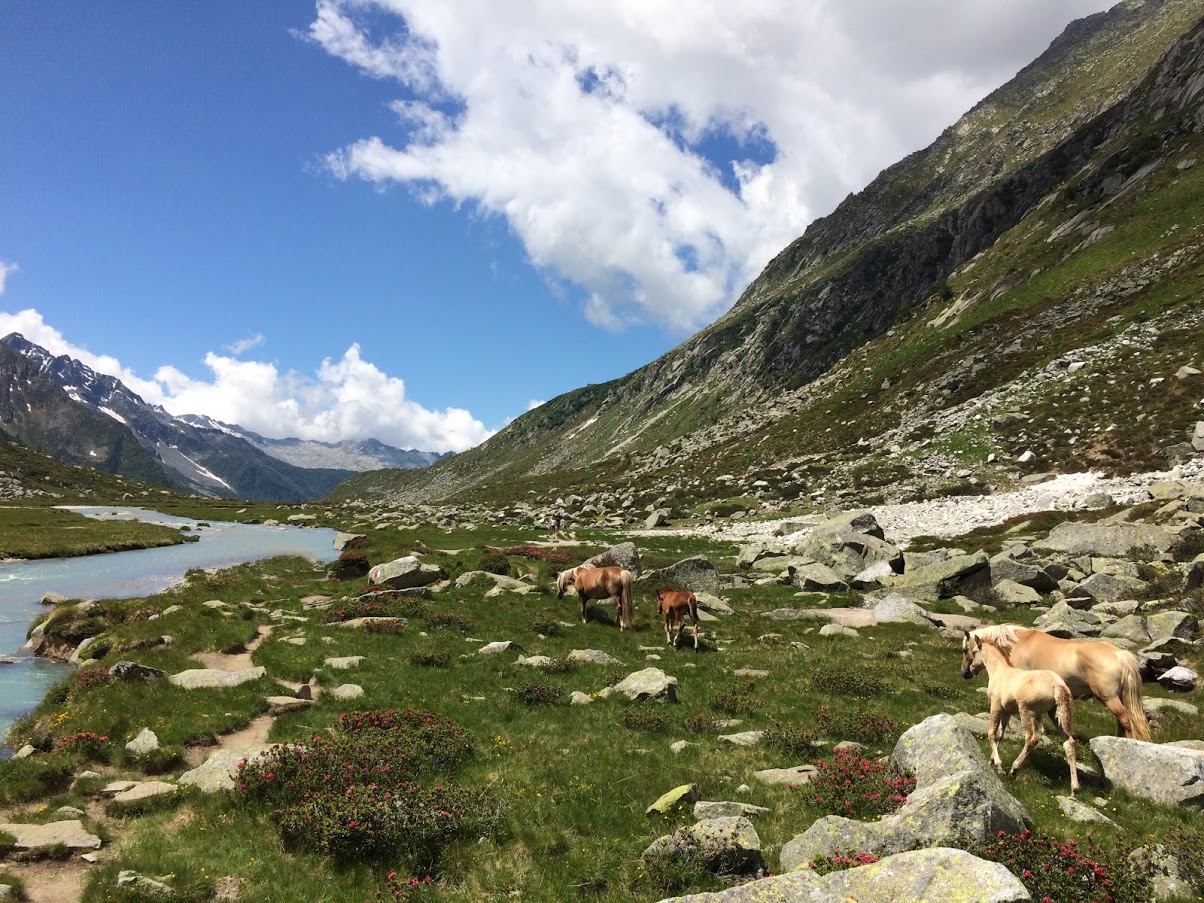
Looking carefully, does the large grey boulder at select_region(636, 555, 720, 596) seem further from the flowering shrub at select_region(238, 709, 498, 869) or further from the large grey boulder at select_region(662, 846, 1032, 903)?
the large grey boulder at select_region(662, 846, 1032, 903)

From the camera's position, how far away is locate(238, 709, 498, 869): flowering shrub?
987 centimetres

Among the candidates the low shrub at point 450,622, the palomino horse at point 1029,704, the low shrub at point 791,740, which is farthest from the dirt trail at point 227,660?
the palomino horse at point 1029,704

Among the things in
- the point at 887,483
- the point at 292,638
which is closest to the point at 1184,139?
the point at 887,483

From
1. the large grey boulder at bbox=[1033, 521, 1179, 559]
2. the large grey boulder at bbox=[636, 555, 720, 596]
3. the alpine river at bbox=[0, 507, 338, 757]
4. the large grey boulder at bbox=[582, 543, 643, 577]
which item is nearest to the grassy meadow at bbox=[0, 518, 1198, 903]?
the alpine river at bbox=[0, 507, 338, 757]

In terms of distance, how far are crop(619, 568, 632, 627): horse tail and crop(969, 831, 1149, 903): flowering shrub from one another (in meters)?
19.0

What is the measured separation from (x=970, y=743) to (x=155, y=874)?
1305 centimetres

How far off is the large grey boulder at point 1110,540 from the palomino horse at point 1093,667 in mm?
→ 21589

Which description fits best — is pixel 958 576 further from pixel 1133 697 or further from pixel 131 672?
pixel 131 672

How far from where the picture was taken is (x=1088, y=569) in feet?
96.4

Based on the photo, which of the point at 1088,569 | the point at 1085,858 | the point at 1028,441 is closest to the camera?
the point at 1085,858

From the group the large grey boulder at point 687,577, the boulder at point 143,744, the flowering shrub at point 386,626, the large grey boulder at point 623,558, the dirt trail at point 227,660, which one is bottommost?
the boulder at point 143,744

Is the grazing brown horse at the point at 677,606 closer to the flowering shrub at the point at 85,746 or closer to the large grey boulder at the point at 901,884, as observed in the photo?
the large grey boulder at the point at 901,884

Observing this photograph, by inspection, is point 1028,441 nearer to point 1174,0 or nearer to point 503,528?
point 503,528

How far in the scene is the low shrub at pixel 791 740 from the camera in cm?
1373
